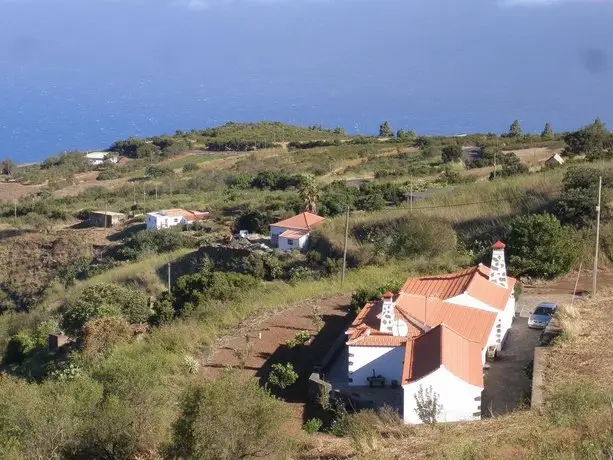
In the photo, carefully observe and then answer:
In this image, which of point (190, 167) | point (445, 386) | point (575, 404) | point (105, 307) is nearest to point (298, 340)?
point (445, 386)

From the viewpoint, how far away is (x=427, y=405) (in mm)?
13172

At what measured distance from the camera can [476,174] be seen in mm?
46500

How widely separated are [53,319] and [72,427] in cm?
1493

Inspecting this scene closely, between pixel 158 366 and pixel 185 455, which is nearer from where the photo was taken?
pixel 185 455

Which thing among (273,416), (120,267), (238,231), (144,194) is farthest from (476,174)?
(273,416)

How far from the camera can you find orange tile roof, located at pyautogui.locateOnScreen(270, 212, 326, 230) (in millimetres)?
34531

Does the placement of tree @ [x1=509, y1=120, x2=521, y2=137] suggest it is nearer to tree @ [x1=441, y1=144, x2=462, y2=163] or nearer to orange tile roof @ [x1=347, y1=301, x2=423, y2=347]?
tree @ [x1=441, y1=144, x2=462, y2=163]

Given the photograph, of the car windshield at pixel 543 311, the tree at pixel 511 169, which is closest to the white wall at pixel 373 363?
the car windshield at pixel 543 311

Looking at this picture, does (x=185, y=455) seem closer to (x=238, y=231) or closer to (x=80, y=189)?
(x=238, y=231)

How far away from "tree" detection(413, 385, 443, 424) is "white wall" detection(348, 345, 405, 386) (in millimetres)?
1869

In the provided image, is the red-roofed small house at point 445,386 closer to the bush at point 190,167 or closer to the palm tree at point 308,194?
the palm tree at point 308,194

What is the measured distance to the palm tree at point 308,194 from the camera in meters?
39.3

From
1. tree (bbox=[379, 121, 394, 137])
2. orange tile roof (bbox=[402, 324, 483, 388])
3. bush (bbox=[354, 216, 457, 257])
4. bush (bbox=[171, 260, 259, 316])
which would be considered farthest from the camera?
tree (bbox=[379, 121, 394, 137])

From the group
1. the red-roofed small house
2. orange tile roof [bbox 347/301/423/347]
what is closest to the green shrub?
the red-roofed small house
